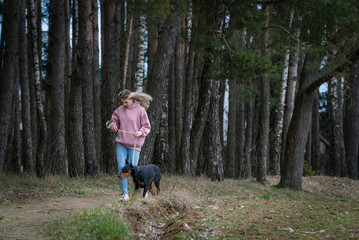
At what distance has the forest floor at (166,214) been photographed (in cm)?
621

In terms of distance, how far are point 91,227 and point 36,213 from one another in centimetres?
199

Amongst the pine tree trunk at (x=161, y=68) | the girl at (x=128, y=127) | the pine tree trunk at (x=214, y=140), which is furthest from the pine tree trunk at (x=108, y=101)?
the girl at (x=128, y=127)

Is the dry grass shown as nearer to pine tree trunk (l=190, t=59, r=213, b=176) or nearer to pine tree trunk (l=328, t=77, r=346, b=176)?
pine tree trunk (l=190, t=59, r=213, b=176)

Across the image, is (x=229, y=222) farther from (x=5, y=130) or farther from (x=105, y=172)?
(x=5, y=130)

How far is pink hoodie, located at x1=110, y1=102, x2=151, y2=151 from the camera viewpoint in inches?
322

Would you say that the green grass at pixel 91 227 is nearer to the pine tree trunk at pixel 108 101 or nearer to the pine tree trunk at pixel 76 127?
the pine tree trunk at pixel 76 127

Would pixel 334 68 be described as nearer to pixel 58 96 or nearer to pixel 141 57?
pixel 141 57

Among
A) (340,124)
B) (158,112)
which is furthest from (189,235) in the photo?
(340,124)

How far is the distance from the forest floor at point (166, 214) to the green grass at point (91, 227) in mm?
22

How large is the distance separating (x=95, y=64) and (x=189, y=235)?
1285 cm

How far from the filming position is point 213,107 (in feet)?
49.2

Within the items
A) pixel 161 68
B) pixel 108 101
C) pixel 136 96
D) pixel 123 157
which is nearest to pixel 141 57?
pixel 108 101

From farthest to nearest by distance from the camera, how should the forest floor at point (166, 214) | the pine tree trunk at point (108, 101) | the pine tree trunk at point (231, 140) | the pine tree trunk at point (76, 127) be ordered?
the pine tree trunk at point (231, 140)
the pine tree trunk at point (108, 101)
the pine tree trunk at point (76, 127)
the forest floor at point (166, 214)

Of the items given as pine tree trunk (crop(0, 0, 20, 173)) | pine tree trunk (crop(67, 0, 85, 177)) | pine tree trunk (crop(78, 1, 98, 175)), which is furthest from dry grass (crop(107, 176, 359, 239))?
pine tree trunk (crop(0, 0, 20, 173))
